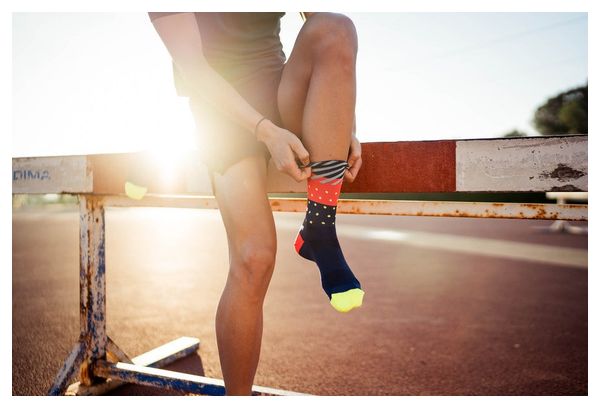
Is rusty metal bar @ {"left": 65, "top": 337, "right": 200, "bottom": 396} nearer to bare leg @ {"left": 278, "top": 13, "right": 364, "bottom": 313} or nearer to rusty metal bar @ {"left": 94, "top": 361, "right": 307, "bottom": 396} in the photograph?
rusty metal bar @ {"left": 94, "top": 361, "right": 307, "bottom": 396}

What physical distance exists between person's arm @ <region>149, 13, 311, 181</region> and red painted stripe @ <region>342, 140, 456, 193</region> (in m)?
0.30

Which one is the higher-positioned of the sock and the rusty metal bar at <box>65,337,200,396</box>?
the sock

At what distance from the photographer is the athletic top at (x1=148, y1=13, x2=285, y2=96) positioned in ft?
3.96

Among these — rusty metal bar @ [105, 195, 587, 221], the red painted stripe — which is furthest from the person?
rusty metal bar @ [105, 195, 587, 221]

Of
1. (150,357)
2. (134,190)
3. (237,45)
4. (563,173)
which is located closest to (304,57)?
(237,45)

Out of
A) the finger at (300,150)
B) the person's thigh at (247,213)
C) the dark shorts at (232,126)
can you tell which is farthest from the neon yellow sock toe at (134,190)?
the finger at (300,150)

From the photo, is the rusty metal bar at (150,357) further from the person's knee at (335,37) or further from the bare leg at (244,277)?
the person's knee at (335,37)

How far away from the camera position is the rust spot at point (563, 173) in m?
1.12
